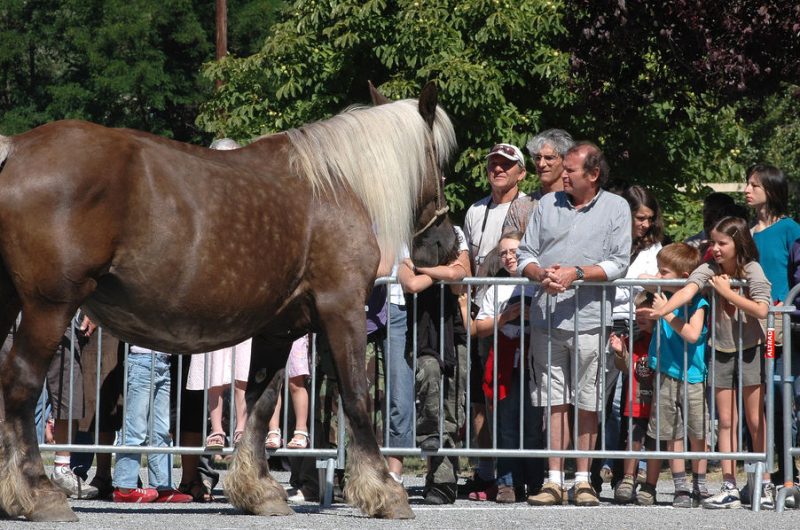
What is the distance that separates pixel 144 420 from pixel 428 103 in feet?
8.82

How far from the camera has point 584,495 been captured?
7539 millimetres

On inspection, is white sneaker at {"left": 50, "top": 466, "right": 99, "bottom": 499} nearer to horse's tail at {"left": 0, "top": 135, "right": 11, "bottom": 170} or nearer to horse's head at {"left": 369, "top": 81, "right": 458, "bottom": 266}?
horse's head at {"left": 369, "top": 81, "right": 458, "bottom": 266}

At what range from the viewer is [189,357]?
27.2 feet

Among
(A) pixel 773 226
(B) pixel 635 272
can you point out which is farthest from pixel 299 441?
(A) pixel 773 226

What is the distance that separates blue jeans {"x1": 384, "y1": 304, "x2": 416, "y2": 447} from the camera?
7.79 metres

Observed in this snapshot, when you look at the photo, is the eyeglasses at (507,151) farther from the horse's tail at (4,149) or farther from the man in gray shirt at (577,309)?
the horse's tail at (4,149)

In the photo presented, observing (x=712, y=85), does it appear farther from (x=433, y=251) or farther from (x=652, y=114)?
(x=652, y=114)

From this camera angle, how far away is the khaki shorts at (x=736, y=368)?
7.78m

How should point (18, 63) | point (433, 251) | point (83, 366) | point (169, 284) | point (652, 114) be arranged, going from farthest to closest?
point (18, 63), point (652, 114), point (83, 366), point (433, 251), point (169, 284)

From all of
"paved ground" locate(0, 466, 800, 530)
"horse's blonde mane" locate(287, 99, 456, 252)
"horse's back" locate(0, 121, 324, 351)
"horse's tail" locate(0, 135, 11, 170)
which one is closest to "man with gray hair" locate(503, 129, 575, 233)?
"horse's blonde mane" locate(287, 99, 456, 252)

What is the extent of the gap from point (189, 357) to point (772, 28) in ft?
20.3

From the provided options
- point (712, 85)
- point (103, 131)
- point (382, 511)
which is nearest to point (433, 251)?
point (382, 511)

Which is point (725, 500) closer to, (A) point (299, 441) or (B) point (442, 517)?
(B) point (442, 517)

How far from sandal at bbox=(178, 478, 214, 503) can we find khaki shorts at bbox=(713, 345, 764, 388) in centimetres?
332
